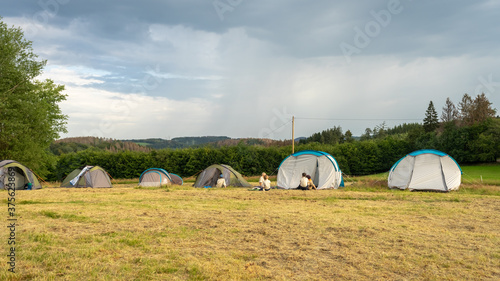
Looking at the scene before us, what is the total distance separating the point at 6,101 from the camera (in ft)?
76.8

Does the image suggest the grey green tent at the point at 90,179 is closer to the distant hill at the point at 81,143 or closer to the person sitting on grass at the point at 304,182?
the person sitting on grass at the point at 304,182

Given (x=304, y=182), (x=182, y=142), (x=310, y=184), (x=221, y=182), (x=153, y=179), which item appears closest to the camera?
(x=304, y=182)

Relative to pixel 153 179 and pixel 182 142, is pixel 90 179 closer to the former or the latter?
pixel 153 179

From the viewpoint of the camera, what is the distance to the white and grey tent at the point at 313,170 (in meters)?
18.4

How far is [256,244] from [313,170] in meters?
13.1

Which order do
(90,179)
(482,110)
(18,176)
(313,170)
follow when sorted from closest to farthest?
(313,170), (18,176), (90,179), (482,110)

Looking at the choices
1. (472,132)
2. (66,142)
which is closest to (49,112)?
(66,142)

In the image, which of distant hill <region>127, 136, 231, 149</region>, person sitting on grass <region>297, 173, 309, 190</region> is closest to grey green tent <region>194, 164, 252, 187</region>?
person sitting on grass <region>297, 173, 309, 190</region>

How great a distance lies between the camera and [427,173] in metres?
17.2

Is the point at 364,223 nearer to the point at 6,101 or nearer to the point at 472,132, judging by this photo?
the point at 6,101

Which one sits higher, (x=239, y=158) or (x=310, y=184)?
(x=239, y=158)

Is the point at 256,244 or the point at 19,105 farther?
the point at 19,105

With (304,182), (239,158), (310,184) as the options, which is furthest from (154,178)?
(239,158)

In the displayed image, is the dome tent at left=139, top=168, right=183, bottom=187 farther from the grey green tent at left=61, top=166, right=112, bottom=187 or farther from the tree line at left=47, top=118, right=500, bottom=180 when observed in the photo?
the tree line at left=47, top=118, right=500, bottom=180
